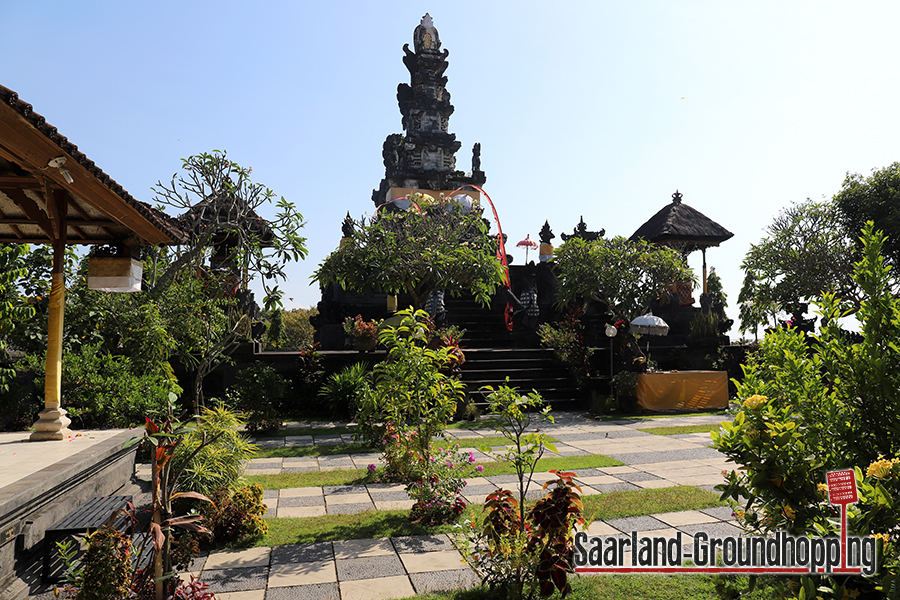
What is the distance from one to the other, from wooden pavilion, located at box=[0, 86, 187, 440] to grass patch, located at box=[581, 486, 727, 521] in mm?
5758

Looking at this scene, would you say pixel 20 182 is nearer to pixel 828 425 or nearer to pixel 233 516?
pixel 233 516

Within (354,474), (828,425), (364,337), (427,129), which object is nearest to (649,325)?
(364,337)

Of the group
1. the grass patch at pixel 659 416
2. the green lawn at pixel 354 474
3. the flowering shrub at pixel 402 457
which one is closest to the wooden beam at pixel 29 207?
the green lawn at pixel 354 474

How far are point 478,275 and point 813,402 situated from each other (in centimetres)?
903

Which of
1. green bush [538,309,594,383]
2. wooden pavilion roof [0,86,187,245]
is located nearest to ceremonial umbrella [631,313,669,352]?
green bush [538,309,594,383]

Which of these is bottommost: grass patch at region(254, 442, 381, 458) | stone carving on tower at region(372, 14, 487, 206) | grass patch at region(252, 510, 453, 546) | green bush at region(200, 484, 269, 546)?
grass patch at region(254, 442, 381, 458)

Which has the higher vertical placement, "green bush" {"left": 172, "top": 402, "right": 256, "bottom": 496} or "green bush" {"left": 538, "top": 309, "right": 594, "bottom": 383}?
"green bush" {"left": 538, "top": 309, "right": 594, "bottom": 383}

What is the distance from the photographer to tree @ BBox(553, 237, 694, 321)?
15867mm

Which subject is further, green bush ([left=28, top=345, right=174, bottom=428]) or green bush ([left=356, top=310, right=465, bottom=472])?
green bush ([left=28, top=345, right=174, bottom=428])

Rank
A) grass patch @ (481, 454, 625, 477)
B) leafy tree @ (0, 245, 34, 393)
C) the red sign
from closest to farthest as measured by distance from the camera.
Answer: the red sign
leafy tree @ (0, 245, 34, 393)
grass patch @ (481, 454, 625, 477)

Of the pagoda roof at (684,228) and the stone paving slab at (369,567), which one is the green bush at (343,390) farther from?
the pagoda roof at (684,228)

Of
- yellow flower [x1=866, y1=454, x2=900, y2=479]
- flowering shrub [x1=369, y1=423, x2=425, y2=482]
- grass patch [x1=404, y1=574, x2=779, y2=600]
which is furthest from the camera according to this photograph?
flowering shrub [x1=369, y1=423, x2=425, y2=482]

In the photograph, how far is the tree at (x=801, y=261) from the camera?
19547 millimetres

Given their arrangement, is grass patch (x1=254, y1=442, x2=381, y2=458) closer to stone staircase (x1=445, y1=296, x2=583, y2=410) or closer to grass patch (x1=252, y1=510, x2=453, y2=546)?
grass patch (x1=252, y1=510, x2=453, y2=546)
